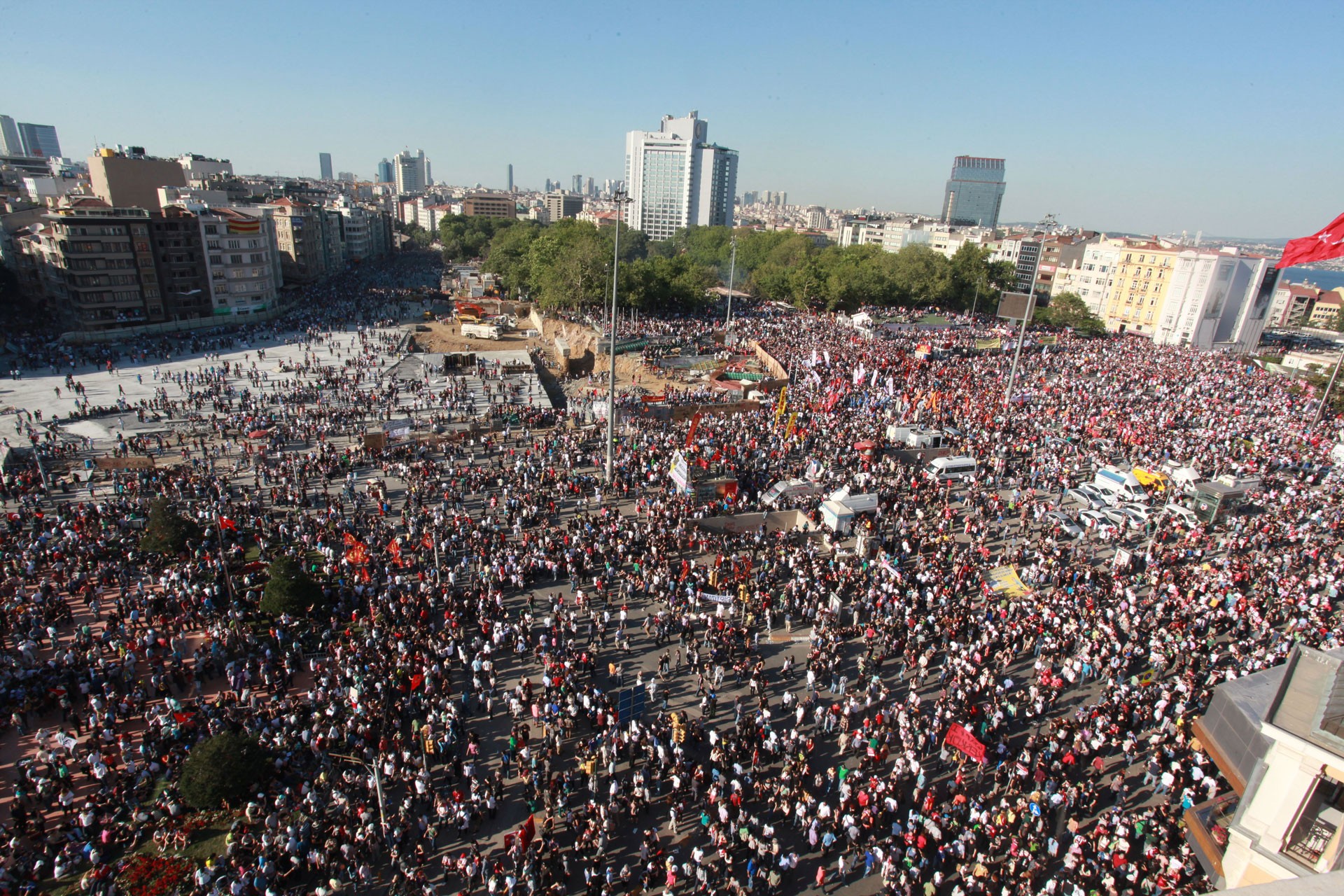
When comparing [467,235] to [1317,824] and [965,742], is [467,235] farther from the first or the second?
[1317,824]

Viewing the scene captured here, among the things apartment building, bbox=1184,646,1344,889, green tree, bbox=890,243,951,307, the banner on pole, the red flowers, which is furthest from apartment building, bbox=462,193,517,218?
apartment building, bbox=1184,646,1344,889

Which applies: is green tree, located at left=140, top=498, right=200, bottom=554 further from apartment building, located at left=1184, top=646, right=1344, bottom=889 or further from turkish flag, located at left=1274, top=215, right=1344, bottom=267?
turkish flag, located at left=1274, top=215, right=1344, bottom=267

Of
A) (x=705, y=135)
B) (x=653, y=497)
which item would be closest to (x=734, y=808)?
(x=653, y=497)

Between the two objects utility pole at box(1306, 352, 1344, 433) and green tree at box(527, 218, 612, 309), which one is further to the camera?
green tree at box(527, 218, 612, 309)

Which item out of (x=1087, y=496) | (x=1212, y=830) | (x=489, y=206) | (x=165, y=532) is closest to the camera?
(x=1212, y=830)

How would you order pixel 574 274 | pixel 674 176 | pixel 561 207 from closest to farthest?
pixel 574 274 < pixel 674 176 < pixel 561 207

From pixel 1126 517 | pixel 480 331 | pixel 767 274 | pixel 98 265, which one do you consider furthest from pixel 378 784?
pixel 767 274
